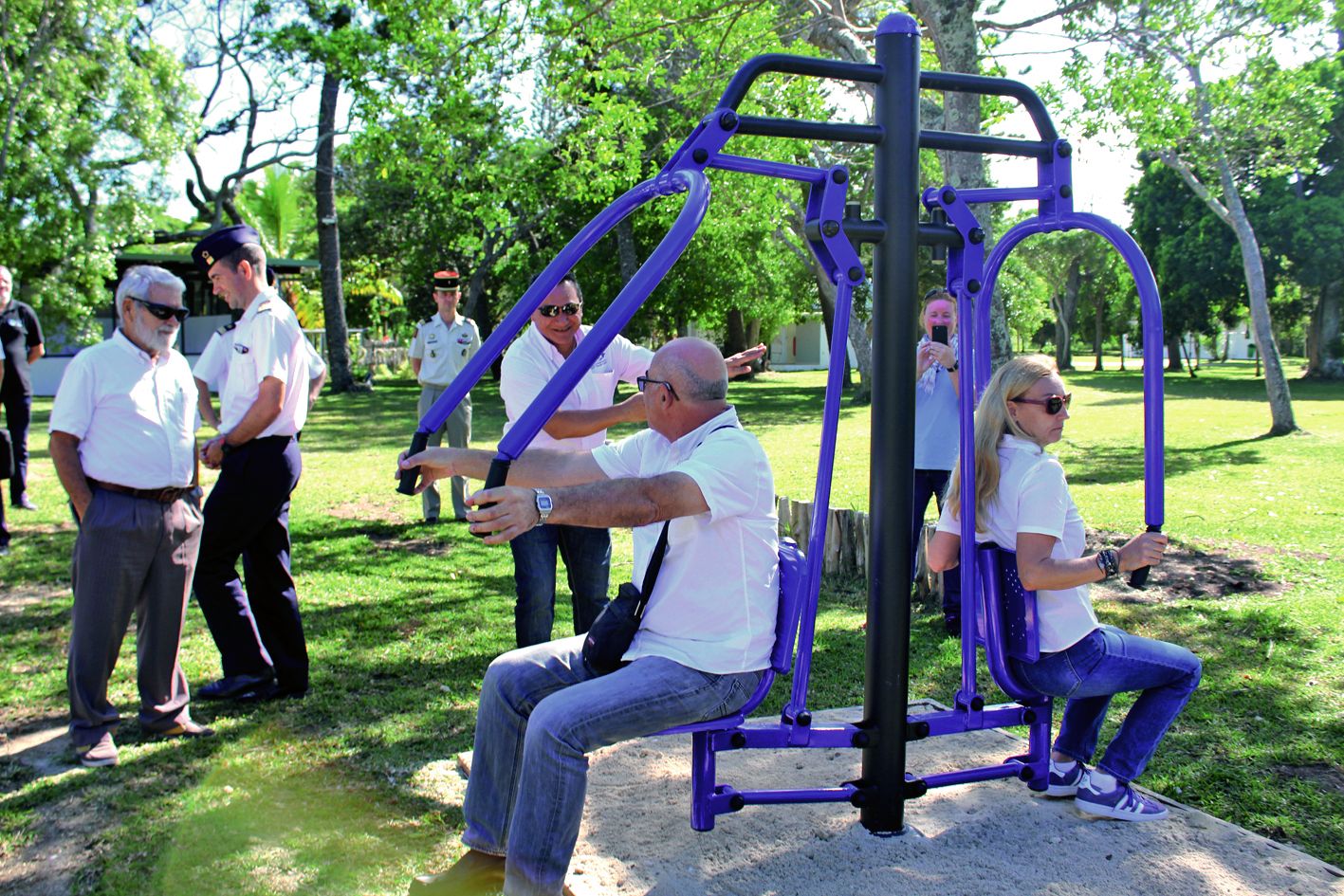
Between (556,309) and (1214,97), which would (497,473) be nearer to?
(556,309)

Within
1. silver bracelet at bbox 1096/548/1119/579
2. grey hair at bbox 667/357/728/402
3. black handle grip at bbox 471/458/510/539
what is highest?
grey hair at bbox 667/357/728/402

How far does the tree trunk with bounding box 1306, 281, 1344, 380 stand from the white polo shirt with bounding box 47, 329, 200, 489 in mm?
39074

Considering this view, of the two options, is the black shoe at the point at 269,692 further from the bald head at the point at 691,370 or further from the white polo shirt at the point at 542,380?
the bald head at the point at 691,370

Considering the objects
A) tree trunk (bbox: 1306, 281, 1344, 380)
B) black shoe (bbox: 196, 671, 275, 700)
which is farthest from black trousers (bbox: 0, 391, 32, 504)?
tree trunk (bbox: 1306, 281, 1344, 380)

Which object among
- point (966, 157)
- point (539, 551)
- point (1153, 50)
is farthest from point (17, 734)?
point (1153, 50)

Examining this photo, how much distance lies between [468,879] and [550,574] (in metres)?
1.69

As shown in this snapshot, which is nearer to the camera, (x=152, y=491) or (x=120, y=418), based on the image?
(x=120, y=418)

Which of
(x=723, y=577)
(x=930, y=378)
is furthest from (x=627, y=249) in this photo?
(x=723, y=577)

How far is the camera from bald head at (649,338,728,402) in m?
3.14

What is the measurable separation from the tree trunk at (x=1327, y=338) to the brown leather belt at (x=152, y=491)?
3902 centimetres

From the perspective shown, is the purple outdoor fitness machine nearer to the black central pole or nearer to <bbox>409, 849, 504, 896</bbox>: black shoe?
the black central pole

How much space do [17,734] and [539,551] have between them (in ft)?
7.63

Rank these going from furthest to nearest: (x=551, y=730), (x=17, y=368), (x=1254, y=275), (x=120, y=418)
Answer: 1. (x=1254, y=275)
2. (x=17, y=368)
3. (x=120, y=418)
4. (x=551, y=730)

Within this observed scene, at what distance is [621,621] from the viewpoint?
3164mm
